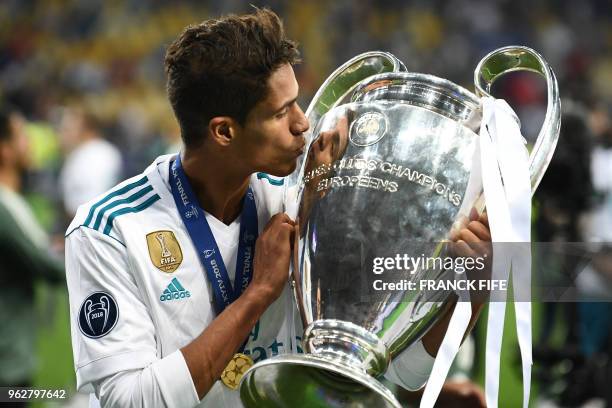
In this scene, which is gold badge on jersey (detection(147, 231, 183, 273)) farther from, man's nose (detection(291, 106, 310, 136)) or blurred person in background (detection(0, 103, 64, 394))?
blurred person in background (detection(0, 103, 64, 394))

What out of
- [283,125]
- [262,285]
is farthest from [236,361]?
[283,125]

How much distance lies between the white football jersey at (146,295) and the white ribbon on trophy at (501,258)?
19 centimetres

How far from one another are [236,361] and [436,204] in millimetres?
498

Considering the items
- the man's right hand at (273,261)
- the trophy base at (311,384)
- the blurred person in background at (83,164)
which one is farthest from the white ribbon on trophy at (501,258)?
the blurred person in background at (83,164)

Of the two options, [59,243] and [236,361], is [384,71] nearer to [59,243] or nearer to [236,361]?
[236,361]

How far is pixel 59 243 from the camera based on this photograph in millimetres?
5312

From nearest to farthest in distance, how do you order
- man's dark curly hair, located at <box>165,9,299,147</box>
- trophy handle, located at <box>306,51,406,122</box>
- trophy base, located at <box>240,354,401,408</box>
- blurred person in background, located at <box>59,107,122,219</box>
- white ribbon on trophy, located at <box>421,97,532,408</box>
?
trophy base, located at <box>240,354,401,408</box>, white ribbon on trophy, located at <box>421,97,532,408</box>, man's dark curly hair, located at <box>165,9,299,147</box>, trophy handle, located at <box>306,51,406,122</box>, blurred person in background, located at <box>59,107,122,219</box>

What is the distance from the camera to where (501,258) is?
173 cm

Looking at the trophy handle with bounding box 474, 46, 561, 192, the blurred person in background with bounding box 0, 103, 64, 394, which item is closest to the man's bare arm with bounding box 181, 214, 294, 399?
the trophy handle with bounding box 474, 46, 561, 192

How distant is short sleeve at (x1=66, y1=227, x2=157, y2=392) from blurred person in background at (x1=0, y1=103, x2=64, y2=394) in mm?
2035

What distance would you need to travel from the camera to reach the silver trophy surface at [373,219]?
1.70 metres

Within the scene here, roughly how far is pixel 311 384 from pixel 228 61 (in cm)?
58

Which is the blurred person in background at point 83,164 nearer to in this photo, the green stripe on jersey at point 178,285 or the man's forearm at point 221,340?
the green stripe on jersey at point 178,285

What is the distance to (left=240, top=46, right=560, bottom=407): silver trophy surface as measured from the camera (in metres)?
1.70
